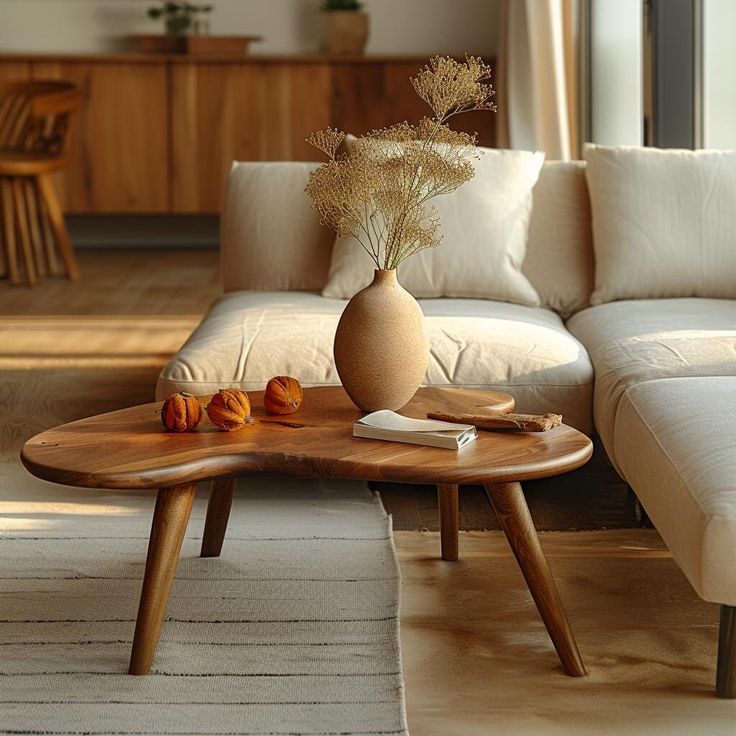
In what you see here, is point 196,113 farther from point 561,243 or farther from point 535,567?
point 535,567

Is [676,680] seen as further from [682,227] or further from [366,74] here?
[366,74]

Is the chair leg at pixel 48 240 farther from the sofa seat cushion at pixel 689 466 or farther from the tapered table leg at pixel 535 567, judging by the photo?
the tapered table leg at pixel 535 567

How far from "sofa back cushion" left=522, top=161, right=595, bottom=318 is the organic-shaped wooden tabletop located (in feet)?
3.96

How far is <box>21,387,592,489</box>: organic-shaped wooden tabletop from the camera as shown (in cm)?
160

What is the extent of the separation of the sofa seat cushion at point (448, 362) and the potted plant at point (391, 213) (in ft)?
1.65

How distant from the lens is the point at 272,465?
1660mm

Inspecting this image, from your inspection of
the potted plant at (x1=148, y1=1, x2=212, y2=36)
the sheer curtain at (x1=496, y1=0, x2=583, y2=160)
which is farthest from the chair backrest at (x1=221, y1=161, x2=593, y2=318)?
the potted plant at (x1=148, y1=1, x2=212, y2=36)

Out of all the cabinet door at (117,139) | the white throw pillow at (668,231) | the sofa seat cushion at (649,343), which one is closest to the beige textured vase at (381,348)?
the sofa seat cushion at (649,343)

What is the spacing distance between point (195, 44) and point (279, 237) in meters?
3.45

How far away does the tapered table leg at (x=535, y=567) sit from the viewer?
1.68 metres

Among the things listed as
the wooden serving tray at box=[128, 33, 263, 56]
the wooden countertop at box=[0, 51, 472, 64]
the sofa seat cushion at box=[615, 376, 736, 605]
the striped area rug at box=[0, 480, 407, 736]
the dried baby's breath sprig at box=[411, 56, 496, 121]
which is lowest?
the striped area rug at box=[0, 480, 407, 736]

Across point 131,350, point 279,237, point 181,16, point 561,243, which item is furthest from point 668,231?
point 181,16

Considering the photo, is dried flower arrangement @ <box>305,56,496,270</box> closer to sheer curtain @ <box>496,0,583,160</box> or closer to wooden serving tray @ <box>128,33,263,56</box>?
sheer curtain @ <box>496,0,583,160</box>

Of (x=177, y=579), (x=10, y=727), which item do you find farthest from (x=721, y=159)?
(x=10, y=727)
